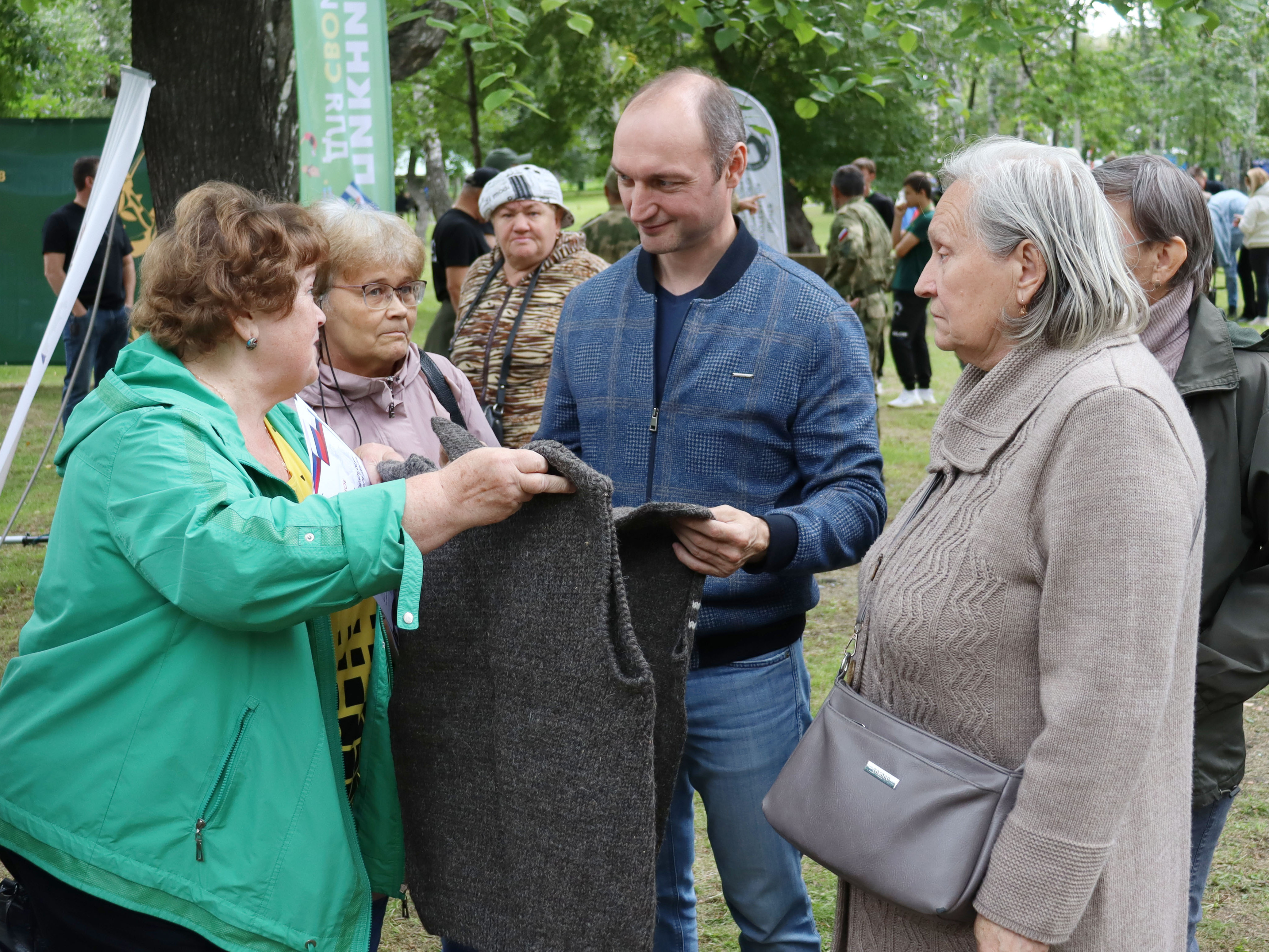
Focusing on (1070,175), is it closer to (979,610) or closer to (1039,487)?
(1039,487)

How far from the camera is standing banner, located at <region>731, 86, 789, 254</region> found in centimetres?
771

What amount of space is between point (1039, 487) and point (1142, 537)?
0.17 m

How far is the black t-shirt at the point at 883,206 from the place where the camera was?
1411cm

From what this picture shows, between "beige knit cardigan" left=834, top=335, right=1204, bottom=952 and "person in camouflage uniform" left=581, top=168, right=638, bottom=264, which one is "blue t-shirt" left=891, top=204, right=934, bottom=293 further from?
"beige knit cardigan" left=834, top=335, right=1204, bottom=952

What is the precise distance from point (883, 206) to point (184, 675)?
13.5 m

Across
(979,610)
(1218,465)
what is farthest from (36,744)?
(1218,465)

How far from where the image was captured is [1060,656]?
161 cm

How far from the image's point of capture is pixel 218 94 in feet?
17.1

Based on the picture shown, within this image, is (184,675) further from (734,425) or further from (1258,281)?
(1258,281)

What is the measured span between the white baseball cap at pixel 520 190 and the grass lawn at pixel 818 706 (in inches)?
83.6

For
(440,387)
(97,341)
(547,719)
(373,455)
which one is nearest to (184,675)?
(547,719)

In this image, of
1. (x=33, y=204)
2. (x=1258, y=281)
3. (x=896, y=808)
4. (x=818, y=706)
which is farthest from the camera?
(x=1258, y=281)

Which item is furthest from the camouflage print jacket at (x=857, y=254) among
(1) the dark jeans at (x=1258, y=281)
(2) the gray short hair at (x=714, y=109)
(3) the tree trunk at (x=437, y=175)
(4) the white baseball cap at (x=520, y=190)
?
(3) the tree trunk at (x=437, y=175)

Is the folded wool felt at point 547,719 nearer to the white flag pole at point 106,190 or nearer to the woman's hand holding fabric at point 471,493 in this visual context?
the woman's hand holding fabric at point 471,493
